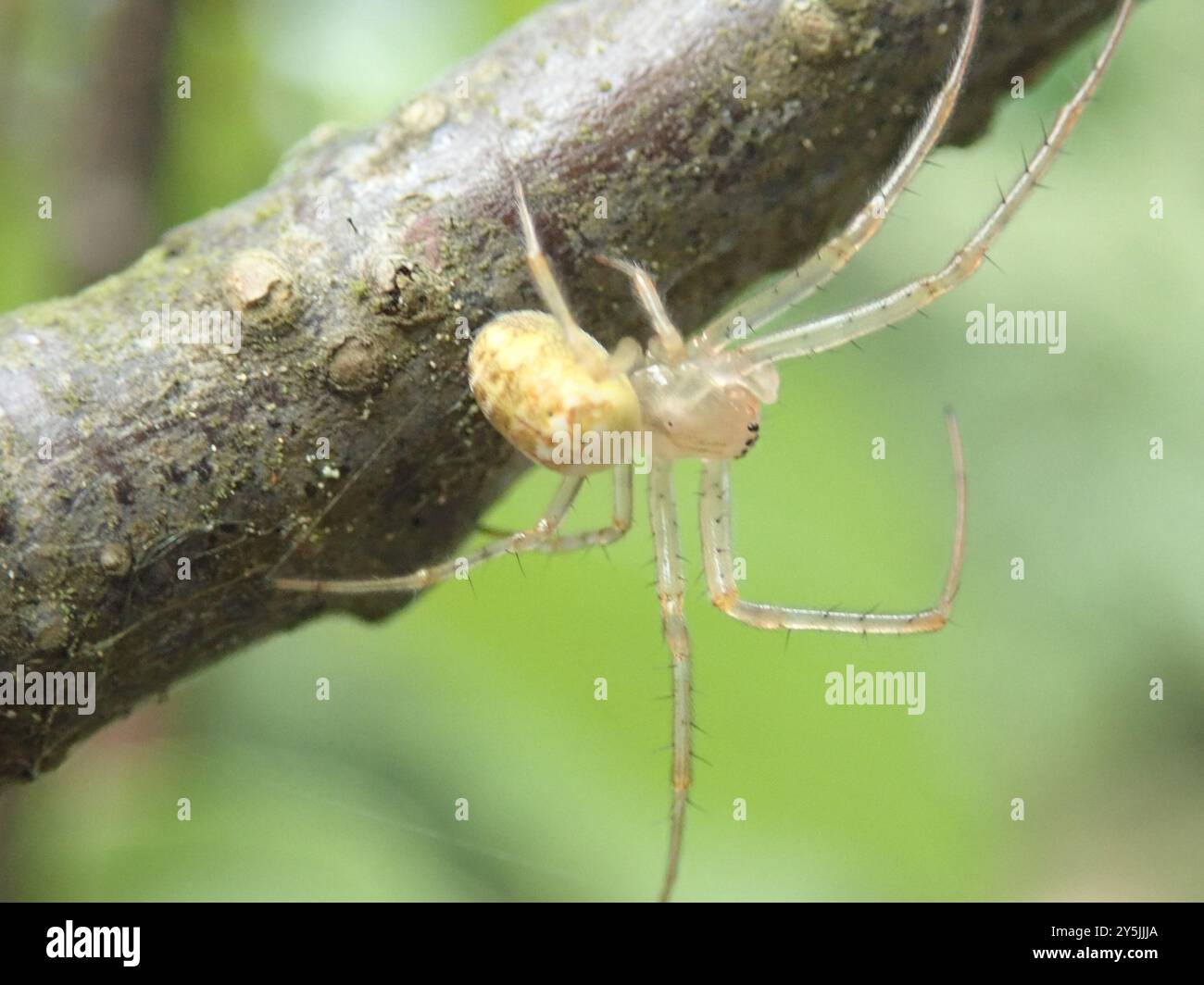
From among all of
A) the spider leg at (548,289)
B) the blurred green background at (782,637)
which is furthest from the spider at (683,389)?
the blurred green background at (782,637)

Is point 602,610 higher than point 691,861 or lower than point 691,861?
higher

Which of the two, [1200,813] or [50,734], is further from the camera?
[1200,813]

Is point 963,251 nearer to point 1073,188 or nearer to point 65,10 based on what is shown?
point 1073,188

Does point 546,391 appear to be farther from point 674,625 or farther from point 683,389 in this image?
point 674,625

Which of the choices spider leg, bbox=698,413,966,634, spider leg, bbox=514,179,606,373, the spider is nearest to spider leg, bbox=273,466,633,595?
the spider

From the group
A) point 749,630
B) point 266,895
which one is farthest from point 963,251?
point 266,895

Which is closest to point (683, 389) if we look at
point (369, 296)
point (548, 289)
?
point (548, 289)

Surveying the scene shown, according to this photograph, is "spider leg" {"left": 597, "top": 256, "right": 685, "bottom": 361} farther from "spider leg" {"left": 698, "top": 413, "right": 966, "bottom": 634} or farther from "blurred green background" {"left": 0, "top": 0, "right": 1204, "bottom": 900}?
"blurred green background" {"left": 0, "top": 0, "right": 1204, "bottom": 900}
